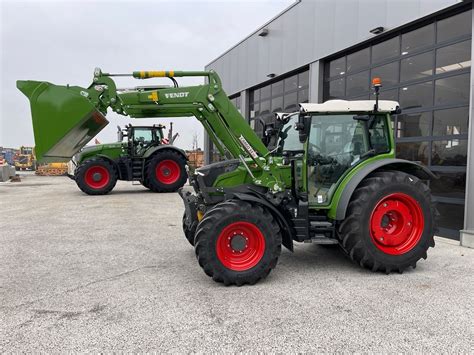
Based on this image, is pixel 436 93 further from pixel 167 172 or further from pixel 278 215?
pixel 167 172

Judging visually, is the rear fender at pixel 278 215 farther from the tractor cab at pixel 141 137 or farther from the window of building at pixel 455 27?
the tractor cab at pixel 141 137

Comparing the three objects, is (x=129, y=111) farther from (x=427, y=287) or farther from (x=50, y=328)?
(x=427, y=287)

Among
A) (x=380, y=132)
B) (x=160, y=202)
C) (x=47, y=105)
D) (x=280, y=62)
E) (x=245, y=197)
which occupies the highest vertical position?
(x=280, y=62)

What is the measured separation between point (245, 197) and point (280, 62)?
967 cm

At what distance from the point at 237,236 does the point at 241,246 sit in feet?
0.41

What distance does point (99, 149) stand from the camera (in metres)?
13.1

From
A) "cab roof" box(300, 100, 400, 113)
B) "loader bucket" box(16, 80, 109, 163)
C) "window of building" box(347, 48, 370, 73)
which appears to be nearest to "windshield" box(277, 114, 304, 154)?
"cab roof" box(300, 100, 400, 113)

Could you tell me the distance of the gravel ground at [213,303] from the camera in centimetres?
286

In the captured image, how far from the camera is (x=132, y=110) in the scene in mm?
4930

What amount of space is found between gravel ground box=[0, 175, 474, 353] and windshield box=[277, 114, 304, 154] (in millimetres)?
1581

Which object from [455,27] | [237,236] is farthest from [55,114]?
[455,27]

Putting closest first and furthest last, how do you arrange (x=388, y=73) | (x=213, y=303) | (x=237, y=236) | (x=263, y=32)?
(x=213, y=303) < (x=237, y=236) < (x=388, y=73) < (x=263, y=32)

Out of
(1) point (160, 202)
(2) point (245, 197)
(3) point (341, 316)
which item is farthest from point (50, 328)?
(1) point (160, 202)

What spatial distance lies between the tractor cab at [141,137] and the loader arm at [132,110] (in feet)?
27.0
